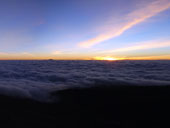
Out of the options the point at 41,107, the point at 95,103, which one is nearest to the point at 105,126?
the point at 95,103

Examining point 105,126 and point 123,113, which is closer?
point 105,126

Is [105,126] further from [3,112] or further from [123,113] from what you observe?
[3,112]

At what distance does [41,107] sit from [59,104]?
816 millimetres

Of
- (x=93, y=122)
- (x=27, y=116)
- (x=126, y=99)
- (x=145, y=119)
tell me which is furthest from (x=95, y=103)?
(x=27, y=116)

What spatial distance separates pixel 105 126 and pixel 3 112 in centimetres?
422

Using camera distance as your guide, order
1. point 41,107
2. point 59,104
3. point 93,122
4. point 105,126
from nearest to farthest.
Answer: point 105,126 < point 93,122 < point 41,107 < point 59,104

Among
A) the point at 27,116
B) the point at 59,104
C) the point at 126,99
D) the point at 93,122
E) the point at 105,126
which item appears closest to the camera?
the point at 105,126

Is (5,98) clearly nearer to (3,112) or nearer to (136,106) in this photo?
(3,112)

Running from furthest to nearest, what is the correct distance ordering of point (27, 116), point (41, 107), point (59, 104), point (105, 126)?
1. point (59, 104)
2. point (41, 107)
3. point (27, 116)
4. point (105, 126)

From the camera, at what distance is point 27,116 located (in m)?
3.86

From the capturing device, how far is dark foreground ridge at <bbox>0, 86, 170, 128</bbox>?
3.49 metres

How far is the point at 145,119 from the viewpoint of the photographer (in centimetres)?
374

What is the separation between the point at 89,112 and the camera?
13.8ft

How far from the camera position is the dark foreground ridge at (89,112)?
11.4 feet
